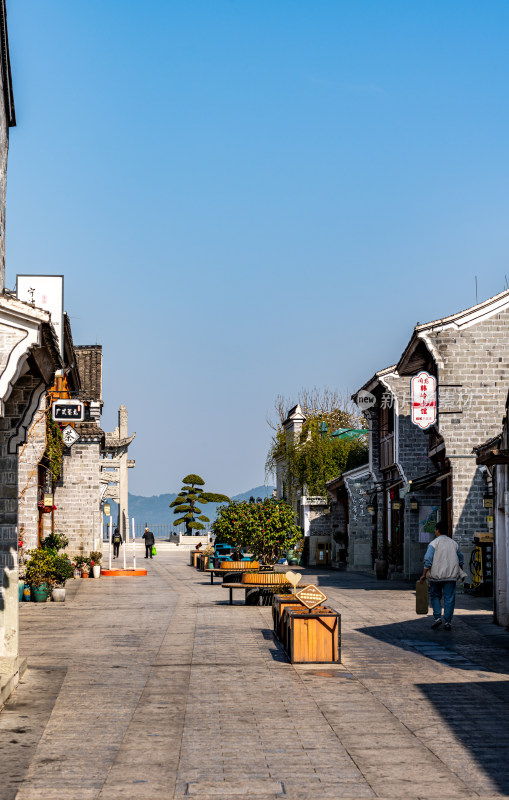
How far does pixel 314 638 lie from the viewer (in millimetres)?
12766

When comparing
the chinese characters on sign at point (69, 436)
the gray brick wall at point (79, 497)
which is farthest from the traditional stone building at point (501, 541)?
the gray brick wall at point (79, 497)

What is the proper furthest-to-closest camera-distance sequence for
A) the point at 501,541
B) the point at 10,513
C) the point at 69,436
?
the point at 69,436 → the point at 501,541 → the point at 10,513

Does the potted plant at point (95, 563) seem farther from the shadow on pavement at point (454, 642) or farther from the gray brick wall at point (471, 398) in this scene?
the shadow on pavement at point (454, 642)

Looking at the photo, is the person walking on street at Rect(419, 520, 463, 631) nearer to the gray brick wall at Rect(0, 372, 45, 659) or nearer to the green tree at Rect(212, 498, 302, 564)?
the gray brick wall at Rect(0, 372, 45, 659)

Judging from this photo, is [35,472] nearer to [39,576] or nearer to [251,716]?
[39,576]

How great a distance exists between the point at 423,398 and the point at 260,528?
20.9 ft

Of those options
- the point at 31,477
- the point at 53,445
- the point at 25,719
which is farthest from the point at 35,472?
the point at 25,719

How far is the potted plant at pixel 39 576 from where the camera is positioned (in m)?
23.3

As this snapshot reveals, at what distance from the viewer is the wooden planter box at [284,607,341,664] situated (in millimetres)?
12664

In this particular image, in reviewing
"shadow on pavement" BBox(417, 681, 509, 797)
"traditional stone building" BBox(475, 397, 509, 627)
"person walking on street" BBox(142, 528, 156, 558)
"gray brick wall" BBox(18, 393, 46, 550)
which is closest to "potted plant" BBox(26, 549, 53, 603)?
"gray brick wall" BBox(18, 393, 46, 550)

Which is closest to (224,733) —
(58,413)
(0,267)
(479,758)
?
(479,758)

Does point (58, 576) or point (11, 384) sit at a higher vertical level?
point (11, 384)

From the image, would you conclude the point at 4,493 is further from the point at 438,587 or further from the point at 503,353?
the point at 503,353

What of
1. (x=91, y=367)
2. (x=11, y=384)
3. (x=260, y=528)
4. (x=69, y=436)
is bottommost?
(x=260, y=528)
